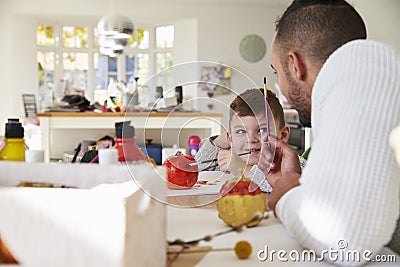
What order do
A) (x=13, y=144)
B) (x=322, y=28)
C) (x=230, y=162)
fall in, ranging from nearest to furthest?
(x=13, y=144) → (x=322, y=28) → (x=230, y=162)

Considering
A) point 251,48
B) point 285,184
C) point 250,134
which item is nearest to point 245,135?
point 250,134

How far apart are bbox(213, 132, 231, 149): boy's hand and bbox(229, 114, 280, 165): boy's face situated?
0.14 feet

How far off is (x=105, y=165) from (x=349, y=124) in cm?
28

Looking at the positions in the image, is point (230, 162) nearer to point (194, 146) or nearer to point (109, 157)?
point (194, 146)

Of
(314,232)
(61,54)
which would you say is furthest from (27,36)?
(314,232)

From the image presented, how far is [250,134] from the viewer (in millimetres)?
985

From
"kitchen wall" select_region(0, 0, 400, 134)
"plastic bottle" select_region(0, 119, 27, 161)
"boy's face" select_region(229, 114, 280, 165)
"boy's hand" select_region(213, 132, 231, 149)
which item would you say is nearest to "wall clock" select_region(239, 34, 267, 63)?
"kitchen wall" select_region(0, 0, 400, 134)

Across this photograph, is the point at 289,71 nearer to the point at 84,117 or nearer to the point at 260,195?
the point at 260,195

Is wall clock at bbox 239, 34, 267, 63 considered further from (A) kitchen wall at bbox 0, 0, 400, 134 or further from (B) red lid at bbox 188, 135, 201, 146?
(B) red lid at bbox 188, 135, 201, 146

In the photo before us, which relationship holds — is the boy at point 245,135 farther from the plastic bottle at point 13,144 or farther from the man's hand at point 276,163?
the plastic bottle at point 13,144

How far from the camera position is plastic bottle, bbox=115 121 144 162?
27.2 inches

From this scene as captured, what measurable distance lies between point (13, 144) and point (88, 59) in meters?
8.11

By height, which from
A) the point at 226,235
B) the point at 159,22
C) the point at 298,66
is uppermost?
the point at 159,22

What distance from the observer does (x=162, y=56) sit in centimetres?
890
